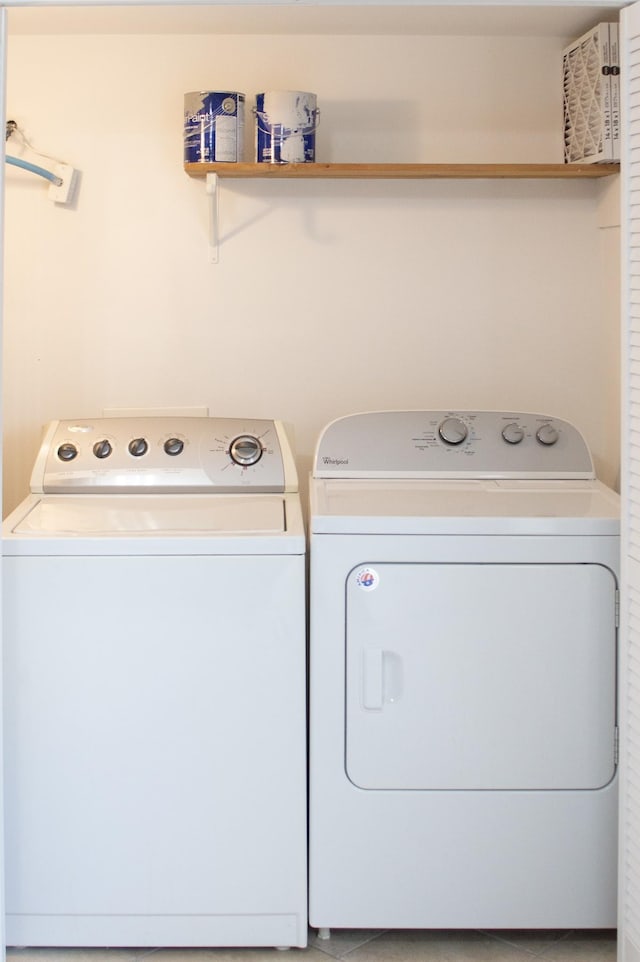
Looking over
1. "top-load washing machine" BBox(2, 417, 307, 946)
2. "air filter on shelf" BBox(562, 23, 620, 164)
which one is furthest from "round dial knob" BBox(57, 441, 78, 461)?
"air filter on shelf" BBox(562, 23, 620, 164)

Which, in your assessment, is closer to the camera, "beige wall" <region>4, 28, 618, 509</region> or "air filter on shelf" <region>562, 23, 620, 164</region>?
"air filter on shelf" <region>562, 23, 620, 164</region>

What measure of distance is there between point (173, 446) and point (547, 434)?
2.90ft

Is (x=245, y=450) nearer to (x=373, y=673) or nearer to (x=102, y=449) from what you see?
(x=102, y=449)

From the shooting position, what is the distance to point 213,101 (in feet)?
9.50

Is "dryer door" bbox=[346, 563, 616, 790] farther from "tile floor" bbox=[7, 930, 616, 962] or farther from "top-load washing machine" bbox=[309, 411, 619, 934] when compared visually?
"tile floor" bbox=[7, 930, 616, 962]

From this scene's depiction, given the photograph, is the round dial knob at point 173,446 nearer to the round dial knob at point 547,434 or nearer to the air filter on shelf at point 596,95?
the round dial knob at point 547,434

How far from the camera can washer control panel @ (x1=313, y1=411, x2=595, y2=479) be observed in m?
2.81

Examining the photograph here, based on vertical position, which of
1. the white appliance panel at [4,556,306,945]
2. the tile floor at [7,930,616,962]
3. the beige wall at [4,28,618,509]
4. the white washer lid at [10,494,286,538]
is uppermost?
the beige wall at [4,28,618,509]

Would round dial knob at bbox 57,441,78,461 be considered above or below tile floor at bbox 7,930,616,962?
above

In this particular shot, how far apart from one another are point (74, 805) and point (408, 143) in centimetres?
184

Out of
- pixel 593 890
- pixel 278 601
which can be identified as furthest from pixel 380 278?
pixel 593 890

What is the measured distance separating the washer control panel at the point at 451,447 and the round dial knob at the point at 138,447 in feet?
1.32

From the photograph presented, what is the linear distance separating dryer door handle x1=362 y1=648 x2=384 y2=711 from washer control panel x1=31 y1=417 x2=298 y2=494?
0.50 metres

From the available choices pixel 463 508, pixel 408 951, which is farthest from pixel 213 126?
pixel 408 951
